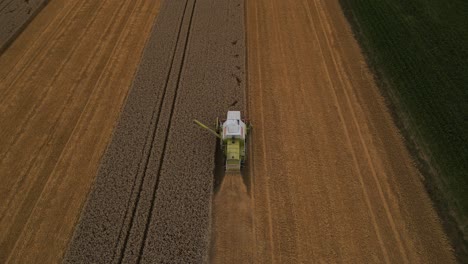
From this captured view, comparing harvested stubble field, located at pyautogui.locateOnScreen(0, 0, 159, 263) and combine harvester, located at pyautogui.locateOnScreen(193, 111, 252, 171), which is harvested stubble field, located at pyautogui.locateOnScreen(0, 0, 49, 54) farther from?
combine harvester, located at pyautogui.locateOnScreen(193, 111, 252, 171)

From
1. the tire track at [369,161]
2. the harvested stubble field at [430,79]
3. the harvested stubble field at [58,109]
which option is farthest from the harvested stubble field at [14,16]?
the harvested stubble field at [430,79]

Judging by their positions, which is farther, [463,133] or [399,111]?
[399,111]

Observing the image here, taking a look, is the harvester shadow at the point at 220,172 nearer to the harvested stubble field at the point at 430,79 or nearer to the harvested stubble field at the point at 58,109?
the harvested stubble field at the point at 58,109

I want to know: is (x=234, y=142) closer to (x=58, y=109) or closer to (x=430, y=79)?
(x=58, y=109)

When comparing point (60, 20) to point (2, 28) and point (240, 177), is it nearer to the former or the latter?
A: point (2, 28)

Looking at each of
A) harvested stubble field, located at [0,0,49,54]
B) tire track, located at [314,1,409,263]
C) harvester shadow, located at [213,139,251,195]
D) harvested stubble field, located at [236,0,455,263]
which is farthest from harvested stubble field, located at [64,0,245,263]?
harvested stubble field, located at [0,0,49,54]

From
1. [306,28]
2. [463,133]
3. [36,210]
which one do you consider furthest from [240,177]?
[306,28]

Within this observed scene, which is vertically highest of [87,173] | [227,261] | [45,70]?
[45,70]
